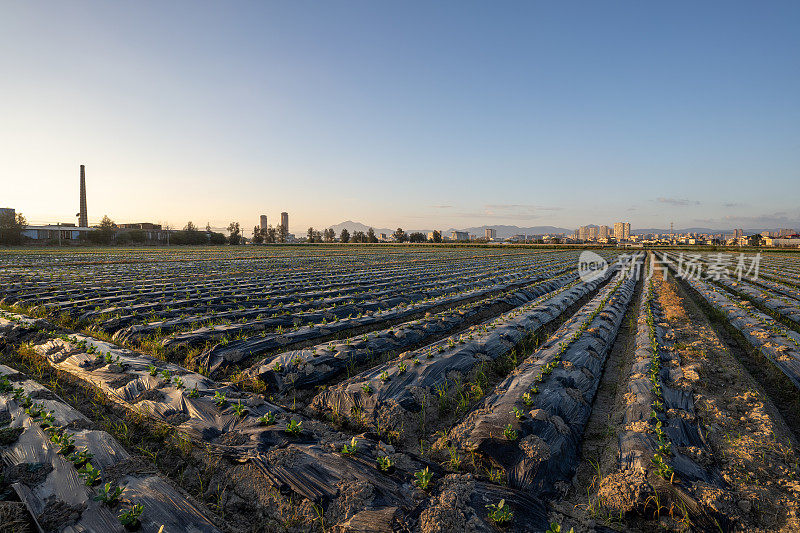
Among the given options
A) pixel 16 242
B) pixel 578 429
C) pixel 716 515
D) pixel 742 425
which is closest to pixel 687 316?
pixel 742 425

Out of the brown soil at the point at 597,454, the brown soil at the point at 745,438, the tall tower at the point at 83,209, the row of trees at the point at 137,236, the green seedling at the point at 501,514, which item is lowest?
the brown soil at the point at 597,454

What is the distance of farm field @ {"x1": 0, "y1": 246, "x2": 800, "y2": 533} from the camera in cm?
286

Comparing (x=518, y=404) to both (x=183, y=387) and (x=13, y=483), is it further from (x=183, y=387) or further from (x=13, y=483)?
(x=13, y=483)

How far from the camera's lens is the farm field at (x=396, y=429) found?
286cm

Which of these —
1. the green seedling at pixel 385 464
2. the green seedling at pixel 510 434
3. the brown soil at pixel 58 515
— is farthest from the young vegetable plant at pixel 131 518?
the green seedling at pixel 510 434

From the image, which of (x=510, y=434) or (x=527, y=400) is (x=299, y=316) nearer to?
(x=527, y=400)

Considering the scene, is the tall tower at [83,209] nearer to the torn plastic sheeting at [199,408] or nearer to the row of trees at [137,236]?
the row of trees at [137,236]

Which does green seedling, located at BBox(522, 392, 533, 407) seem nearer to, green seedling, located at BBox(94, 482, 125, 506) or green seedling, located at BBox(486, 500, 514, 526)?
green seedling, located at BBox(486, 500, 514, 526)

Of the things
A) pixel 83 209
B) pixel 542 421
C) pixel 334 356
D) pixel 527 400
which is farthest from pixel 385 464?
pixel 83 209

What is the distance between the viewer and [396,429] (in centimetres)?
426

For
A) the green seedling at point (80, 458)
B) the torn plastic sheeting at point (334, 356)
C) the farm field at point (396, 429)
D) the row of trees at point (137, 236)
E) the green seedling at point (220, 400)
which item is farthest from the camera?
the row of trees at point (137, 236)

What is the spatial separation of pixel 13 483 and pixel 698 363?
9498mm

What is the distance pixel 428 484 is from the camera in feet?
10.2

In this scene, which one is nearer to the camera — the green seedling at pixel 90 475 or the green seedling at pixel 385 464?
the green seedling at pixel 90 475
